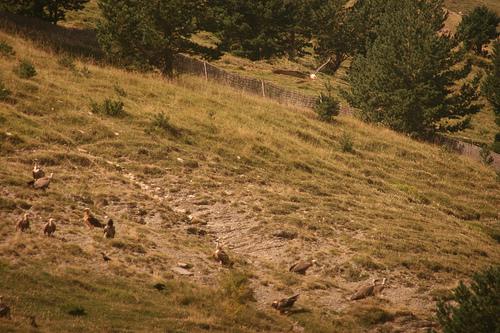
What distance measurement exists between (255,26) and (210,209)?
43.2m

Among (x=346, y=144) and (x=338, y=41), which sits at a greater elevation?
(x=338, y=41)

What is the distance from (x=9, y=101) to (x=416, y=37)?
32121 mm

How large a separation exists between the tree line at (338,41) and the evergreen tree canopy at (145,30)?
59mm

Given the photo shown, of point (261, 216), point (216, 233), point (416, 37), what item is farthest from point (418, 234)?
point (416, 37)

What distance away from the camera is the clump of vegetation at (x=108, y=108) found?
29.6 m

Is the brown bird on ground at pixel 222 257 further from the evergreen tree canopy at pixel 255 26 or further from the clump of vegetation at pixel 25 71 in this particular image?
the evergreen tree canopy at pixel 255 26

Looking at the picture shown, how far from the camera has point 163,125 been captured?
1187 inches

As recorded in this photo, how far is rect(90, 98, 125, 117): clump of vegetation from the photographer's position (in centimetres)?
2957

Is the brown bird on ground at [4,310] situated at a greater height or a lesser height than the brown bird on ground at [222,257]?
greater

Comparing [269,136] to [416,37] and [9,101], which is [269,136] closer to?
[9,101]

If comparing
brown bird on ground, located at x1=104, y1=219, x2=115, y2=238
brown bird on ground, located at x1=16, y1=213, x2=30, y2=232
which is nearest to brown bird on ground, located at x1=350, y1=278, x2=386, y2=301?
brown bird on ground, located at x1=104, y1=219, x2=115, y2=238

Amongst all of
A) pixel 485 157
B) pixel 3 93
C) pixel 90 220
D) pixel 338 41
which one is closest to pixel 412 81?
pixel 485 157

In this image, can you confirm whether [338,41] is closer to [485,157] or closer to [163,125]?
[485,157]

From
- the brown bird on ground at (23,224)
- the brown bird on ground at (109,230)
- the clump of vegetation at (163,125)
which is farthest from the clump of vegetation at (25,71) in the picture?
the brown bird on ground at (23,224)
